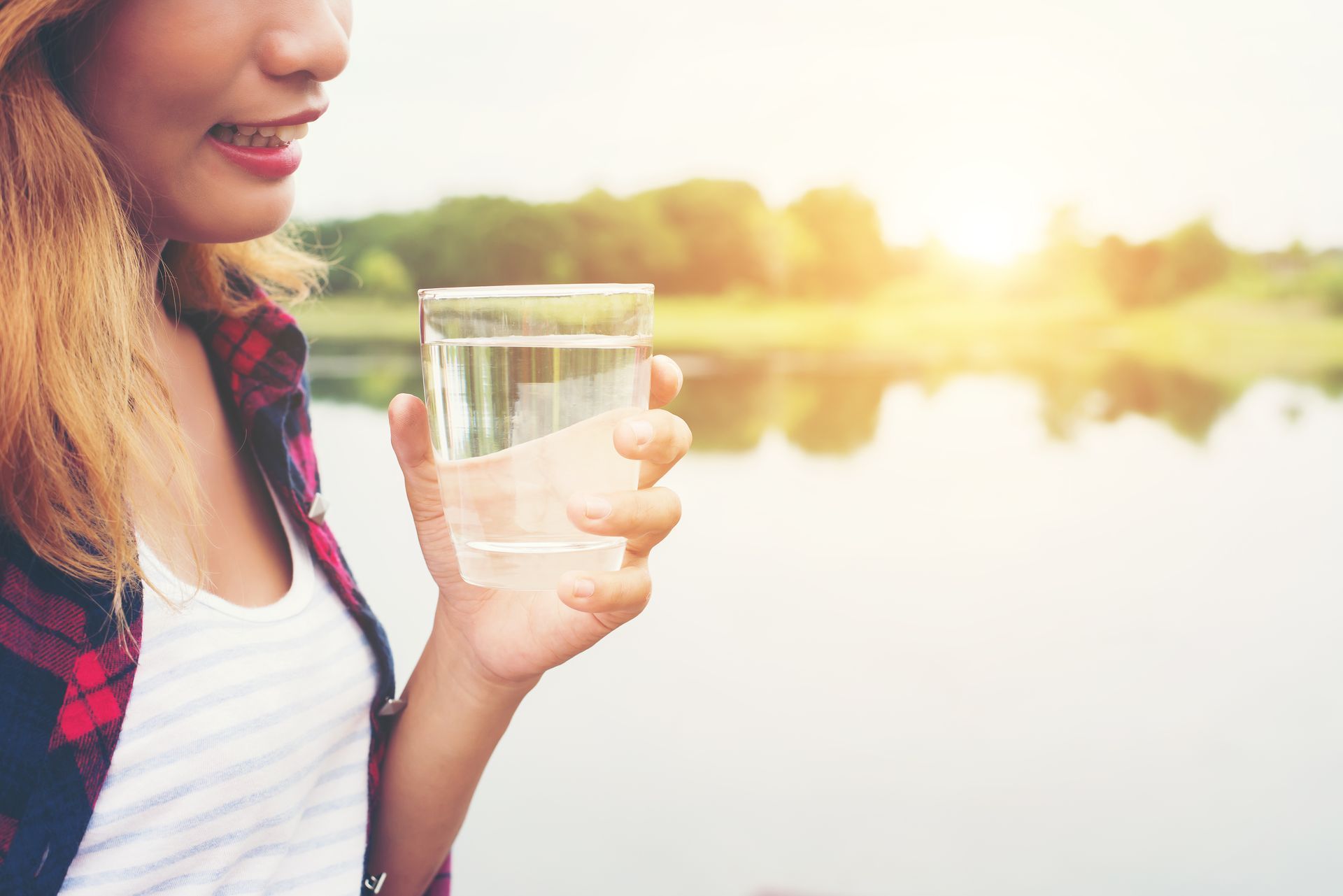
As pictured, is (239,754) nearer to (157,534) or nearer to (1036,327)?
(157,534)

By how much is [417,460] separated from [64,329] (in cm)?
30

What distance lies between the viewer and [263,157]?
0.85 meters

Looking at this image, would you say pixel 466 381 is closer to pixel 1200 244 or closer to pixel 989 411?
pixel 1200 244

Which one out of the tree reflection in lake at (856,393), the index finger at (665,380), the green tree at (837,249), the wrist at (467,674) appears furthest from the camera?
the tree reflection in lake at (856,393)

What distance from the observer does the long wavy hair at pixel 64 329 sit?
753 millimetres

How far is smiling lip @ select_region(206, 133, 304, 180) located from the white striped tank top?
1.13ft

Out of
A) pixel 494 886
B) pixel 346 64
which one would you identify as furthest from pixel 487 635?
pixel 494 886

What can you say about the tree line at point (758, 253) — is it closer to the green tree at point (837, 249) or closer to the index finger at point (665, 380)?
the green tree at point (837, 249)

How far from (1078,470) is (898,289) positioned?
213 cm

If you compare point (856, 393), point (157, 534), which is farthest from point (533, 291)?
point (856, 393)

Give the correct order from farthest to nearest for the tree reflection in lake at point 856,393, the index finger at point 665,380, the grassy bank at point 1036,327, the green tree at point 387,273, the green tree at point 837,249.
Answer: the tree reflection in lake at point 856,393 < the green tree at point 837,249 < the grassy bank at point 1036,327 < the green tree at point 387,273 < the index finger at point 665,380

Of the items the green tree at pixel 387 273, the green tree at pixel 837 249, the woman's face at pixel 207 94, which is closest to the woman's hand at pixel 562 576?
the woman's face at pixel 207 94

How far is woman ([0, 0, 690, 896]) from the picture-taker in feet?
2.51

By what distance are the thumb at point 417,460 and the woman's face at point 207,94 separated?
212mm
